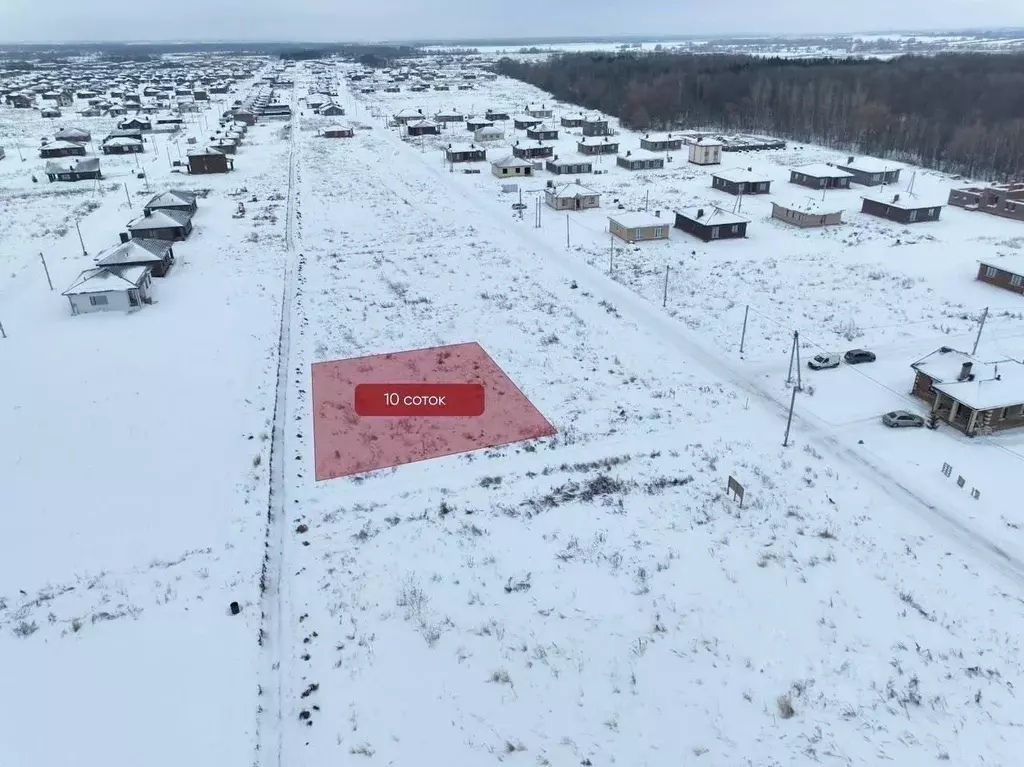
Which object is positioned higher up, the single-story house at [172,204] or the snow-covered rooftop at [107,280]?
the single-story house at [172,204]

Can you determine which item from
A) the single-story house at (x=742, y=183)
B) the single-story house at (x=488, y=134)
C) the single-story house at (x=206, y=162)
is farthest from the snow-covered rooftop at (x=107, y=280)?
the single-story house at (x=488, y=134)

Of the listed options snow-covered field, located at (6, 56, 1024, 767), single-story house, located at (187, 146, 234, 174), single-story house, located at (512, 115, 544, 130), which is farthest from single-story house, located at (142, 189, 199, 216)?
single-story house, located at (512, 115, 544, 130)

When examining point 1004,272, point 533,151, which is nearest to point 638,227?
point 1004,272

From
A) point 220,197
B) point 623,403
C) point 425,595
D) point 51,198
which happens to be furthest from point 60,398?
point 51,198

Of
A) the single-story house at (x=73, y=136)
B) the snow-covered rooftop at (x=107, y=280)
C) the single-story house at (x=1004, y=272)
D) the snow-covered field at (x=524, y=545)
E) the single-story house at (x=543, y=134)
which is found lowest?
the snow-covered field at (x=524, y=545)

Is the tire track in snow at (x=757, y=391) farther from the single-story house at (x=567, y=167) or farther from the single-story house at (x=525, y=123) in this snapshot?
the single-story house at (x=525, y=123)
